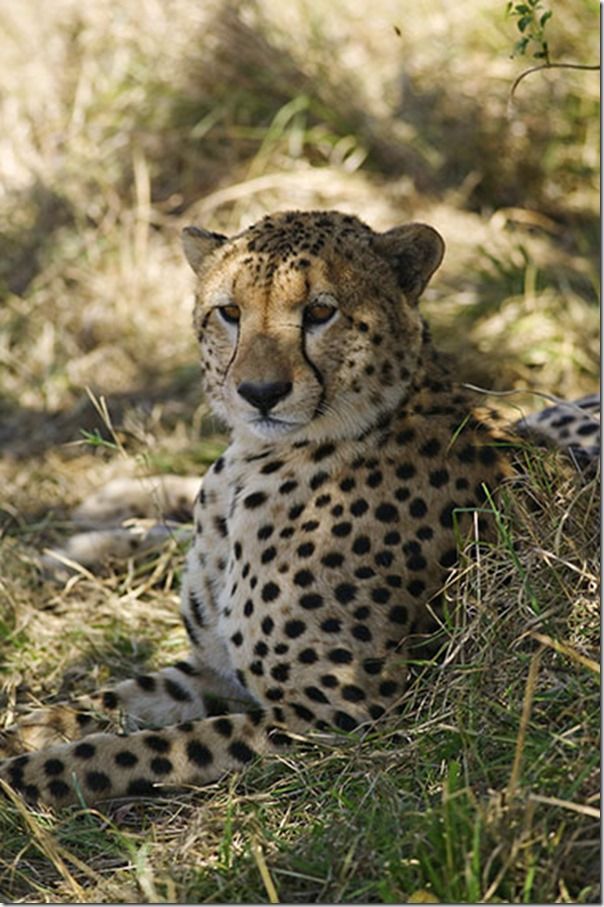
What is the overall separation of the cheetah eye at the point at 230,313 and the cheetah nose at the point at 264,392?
0.22m

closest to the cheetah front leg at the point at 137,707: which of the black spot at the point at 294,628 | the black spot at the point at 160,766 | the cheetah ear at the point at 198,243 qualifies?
the black spot at the point at 160,766

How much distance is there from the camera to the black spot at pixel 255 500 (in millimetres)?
3561

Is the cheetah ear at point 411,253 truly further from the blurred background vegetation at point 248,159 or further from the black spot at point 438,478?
the blurred background vegetation at point 248,159

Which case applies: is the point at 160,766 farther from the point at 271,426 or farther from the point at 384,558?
the point at 271,426

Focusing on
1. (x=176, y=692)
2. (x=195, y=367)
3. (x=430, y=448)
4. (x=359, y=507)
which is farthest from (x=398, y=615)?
(x=195, y=367)

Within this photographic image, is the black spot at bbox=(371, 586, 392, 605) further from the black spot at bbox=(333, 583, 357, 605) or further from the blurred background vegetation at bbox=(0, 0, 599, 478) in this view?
the blurred background vegetation at bbox=(0, 0, 599, 478)

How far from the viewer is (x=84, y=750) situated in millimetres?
3371

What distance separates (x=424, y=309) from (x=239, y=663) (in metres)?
2.83

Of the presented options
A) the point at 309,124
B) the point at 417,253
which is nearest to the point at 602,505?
the point at 417,253

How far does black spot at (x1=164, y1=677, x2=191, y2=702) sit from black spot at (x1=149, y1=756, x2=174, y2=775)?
444mm

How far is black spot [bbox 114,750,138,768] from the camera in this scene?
11.0ft

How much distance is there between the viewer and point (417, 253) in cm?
358

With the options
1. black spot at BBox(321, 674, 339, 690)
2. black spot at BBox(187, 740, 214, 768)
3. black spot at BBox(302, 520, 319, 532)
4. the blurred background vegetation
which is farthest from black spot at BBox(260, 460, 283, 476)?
the blurred background vegetation

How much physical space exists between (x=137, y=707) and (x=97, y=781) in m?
0.44
